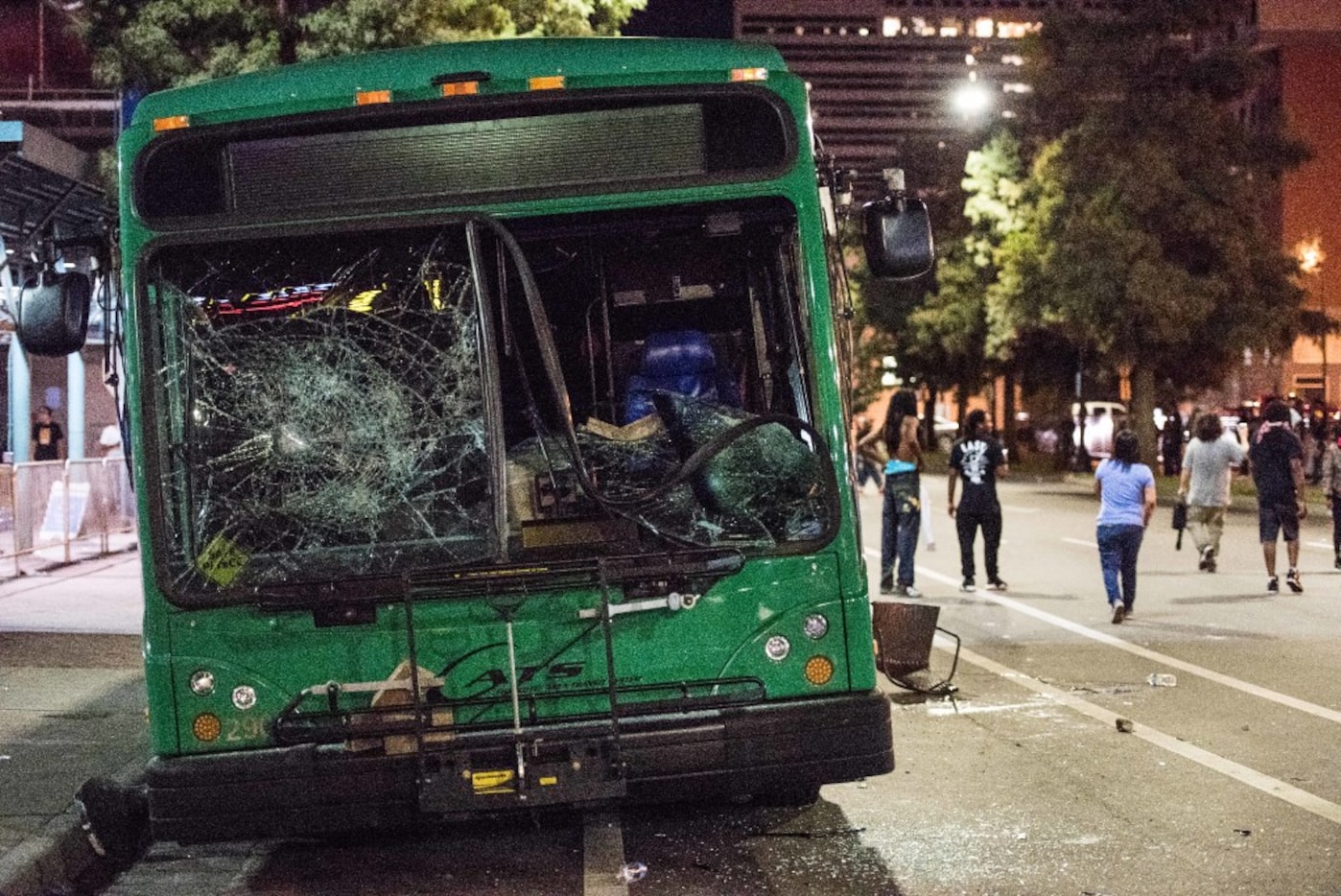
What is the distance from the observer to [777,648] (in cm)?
614

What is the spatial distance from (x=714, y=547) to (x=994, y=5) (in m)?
183

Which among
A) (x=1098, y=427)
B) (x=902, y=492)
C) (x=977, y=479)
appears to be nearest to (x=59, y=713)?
(x=902, y=492)

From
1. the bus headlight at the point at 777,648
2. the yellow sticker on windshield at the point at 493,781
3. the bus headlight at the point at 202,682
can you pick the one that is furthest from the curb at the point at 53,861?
the bus headlight at the point at 777,648

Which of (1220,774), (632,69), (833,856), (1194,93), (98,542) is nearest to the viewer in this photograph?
(632,69)

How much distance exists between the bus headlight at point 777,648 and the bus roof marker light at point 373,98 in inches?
96.1

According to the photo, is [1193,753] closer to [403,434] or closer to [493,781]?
[493,781]

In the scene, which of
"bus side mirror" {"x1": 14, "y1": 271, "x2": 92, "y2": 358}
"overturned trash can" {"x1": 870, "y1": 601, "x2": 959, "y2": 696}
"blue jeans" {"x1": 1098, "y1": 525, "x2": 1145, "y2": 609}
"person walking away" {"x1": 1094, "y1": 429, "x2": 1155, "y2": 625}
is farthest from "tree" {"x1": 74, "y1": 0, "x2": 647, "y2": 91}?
"bus side mirror" {"x1": 14, "y1": 271, "x2": 92, "y2": 358}

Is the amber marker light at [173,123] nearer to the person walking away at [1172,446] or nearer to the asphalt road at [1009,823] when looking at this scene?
the asphalt road at [1009,823]

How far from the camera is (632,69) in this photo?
20.6 ft

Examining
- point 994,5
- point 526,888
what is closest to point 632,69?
point 526,888

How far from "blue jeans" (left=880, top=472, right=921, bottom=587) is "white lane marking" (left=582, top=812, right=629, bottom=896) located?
781 cm

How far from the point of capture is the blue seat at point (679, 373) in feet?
21.9

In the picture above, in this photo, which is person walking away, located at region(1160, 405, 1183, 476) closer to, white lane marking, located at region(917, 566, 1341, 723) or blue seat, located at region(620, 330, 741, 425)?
white lane marking, located at region(917, 566, 1341, 723)

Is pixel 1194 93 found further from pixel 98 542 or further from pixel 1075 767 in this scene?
pixel 1075 767
